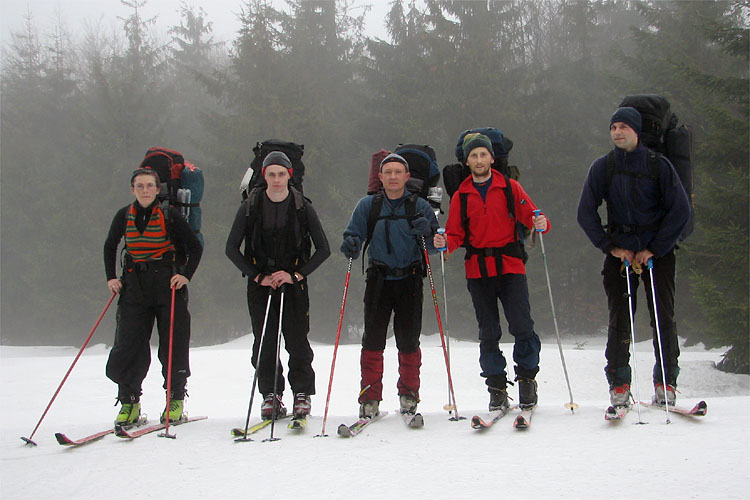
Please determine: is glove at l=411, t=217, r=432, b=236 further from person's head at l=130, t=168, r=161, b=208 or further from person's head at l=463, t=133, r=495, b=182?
person's head at l=130, t=168, r=161, b=208

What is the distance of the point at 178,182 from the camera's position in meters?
5.77

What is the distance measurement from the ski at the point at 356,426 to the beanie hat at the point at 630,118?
3.06 metres

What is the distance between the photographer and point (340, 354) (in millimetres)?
12062

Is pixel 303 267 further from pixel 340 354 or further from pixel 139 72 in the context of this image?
pixel 139 72

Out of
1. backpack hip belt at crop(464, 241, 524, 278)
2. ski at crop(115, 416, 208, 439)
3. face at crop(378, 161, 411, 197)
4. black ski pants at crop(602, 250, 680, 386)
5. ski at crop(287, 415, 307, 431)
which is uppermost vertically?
face at crop(378, 161, 411, 197)

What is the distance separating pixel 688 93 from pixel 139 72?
90.4ft

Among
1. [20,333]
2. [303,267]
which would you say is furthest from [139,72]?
[303,267]

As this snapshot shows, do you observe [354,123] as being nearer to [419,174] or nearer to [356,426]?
[419,174]

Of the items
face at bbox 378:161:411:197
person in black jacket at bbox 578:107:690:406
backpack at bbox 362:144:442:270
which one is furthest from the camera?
backpack at bbox 362:144:442:270

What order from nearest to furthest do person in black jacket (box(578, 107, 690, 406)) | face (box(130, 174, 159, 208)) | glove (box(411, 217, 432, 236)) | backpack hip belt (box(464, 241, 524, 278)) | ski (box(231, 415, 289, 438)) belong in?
ski (box(231, 415, 289, 438)), person in black jacket (box(578, 107, 690, 406)), backpack hip belt (box(464, 241, 524, 278)), glove (box(411, 217, 432, 236)), face (box(130, 174, 159, 208))

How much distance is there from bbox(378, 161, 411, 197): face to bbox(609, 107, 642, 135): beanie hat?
173cm

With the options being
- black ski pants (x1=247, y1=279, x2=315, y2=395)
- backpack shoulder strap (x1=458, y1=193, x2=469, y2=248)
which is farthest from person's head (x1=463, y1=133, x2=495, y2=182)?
black ski pants (x1=247, y1=279, x2=315, y2=395)

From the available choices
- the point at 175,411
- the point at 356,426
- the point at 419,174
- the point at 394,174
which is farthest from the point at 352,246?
the point at 175,411

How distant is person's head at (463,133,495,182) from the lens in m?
5.08
